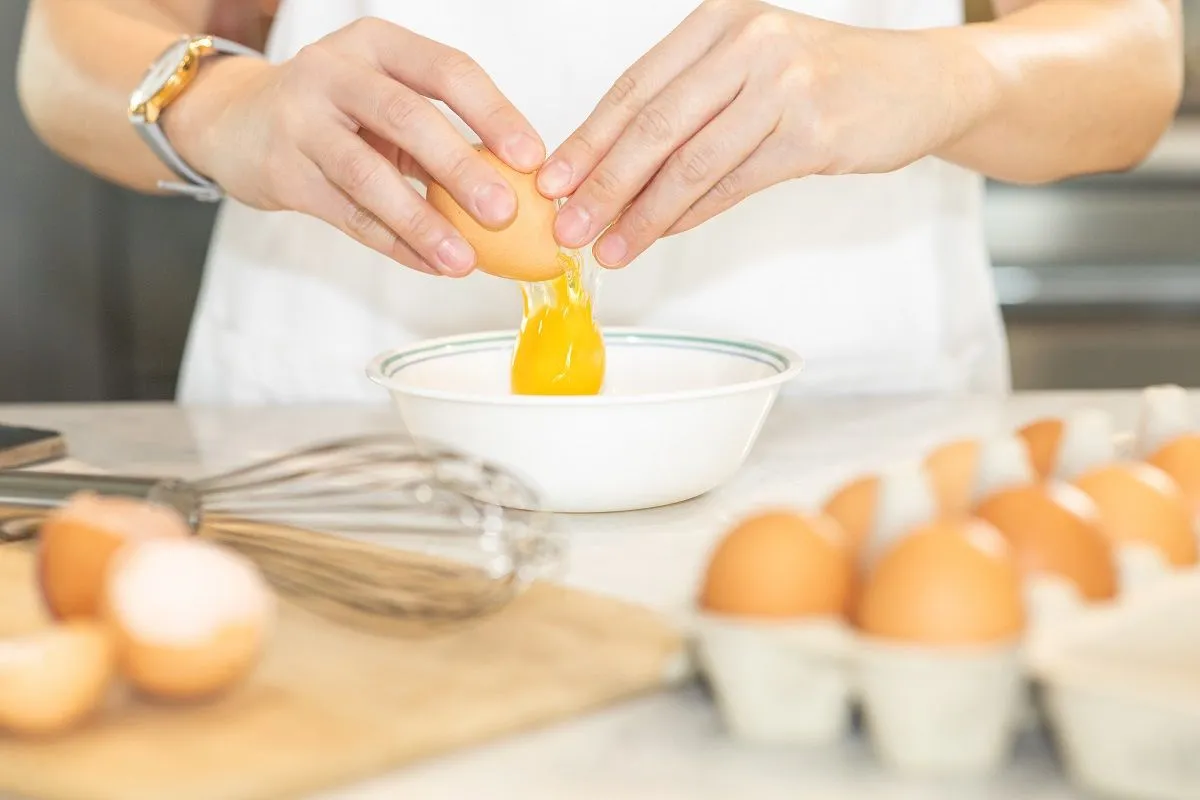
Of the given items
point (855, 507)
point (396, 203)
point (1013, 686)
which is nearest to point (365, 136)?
point (396, 203)

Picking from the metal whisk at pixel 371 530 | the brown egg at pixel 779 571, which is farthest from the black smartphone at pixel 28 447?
the brown egg at pixel 779 571

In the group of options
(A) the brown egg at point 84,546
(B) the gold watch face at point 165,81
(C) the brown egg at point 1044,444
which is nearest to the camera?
(A) the brown egg at point 84,546

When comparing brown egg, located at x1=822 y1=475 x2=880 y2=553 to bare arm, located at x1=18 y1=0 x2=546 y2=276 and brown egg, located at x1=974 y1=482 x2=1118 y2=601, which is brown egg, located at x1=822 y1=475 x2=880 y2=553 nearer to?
brown egg, located at x1=974 y1=482 x2=1118 y2=601

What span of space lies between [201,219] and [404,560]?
1.52 m

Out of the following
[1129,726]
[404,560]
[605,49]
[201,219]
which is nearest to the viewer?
[1129,726]

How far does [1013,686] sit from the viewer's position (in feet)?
1.50

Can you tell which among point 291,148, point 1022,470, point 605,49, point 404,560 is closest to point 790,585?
point 1022,470

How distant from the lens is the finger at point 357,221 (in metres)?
0.82

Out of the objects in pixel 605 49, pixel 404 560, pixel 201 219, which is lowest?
pixel 201 219

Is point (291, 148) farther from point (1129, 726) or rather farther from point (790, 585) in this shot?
point (1129, 726)

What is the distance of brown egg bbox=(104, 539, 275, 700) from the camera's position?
1.60 ft

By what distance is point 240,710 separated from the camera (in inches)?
20.1

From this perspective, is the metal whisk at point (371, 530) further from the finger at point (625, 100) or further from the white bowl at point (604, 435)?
the finger at point (625, 100)

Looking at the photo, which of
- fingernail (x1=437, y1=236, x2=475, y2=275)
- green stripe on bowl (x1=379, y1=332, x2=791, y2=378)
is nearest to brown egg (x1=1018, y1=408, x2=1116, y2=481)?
green stripe on bowl (x1=379, y1=332, x2=791, y2=378)
